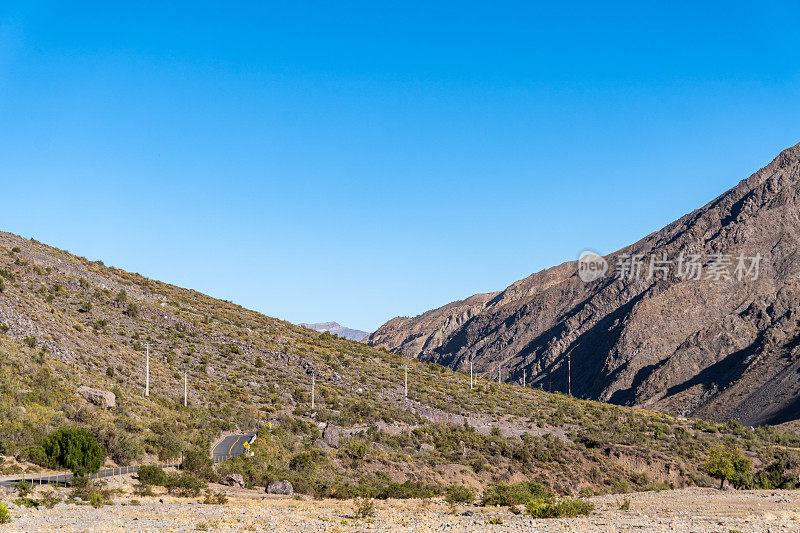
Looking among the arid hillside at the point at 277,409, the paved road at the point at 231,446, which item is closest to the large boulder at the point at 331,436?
the arid hillside at the point at 277,409

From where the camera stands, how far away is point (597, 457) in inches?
1913

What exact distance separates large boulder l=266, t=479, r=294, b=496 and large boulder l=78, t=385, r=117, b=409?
12180 mm

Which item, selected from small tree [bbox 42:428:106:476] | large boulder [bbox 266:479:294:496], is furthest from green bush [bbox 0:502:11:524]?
large boulder [bbox 266:479:294:496]

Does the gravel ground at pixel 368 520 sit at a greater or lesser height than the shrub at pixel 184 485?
greater

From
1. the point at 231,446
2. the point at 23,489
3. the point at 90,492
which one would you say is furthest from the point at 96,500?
the point at 231,446

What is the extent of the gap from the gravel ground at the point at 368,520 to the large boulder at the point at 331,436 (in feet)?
49.5

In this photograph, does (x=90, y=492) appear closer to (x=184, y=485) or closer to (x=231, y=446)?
(x=184, y=485)

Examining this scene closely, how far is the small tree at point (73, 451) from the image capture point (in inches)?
941

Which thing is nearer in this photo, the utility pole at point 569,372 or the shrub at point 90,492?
the shrub at point 90,492

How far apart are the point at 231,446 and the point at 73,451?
1302 centimetres

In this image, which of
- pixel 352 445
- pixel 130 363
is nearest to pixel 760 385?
pixel 352 445

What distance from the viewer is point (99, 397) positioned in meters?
35.8

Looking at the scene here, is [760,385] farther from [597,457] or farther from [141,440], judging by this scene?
[141,440]

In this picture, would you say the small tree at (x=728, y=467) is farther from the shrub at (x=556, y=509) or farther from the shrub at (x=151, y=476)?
the shrub at (x=151, y=476)
